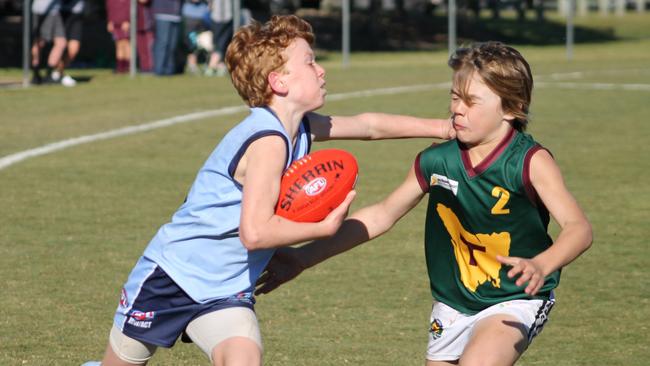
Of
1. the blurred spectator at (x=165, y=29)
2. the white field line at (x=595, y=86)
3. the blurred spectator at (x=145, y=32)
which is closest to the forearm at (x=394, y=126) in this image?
the white field line at (x=595, y=86)

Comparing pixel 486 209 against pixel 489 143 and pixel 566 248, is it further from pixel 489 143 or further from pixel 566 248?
pixel 566 248

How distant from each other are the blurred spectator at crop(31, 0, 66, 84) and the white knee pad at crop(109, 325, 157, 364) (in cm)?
1613

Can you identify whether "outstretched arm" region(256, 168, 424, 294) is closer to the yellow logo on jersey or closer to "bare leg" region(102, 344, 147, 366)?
the yellow logo on jersey

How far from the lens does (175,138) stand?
Answer: 14.6 metres

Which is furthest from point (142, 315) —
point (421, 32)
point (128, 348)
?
point (421, 32)

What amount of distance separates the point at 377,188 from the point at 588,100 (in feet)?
26.5

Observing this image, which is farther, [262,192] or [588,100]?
[588,100]

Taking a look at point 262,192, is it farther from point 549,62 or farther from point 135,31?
point 549,62

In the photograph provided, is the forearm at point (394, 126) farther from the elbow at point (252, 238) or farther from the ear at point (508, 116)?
the elbow at point (252, 238)

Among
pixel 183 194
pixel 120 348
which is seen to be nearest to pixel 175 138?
pixel 183 194

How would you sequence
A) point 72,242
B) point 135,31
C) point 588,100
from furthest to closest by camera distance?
point 135,31 → point 588,100 → point 72,242

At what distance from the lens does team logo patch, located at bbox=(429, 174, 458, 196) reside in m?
4.93

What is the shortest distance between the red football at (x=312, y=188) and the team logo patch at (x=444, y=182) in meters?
0.43

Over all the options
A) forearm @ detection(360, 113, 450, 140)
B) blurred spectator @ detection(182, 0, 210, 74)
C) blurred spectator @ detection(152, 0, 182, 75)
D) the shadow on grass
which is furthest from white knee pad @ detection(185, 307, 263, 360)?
the shadow on grass
